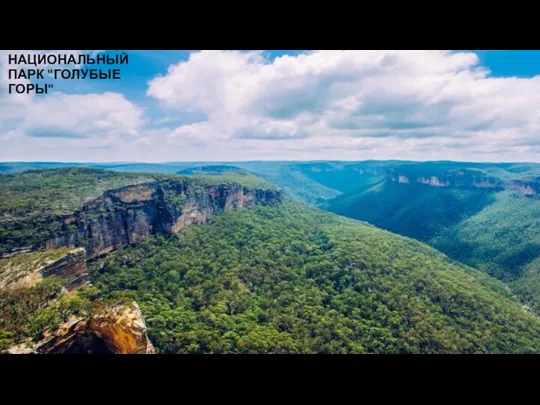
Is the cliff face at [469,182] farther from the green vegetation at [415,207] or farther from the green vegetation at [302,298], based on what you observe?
the green vegetation at [302,298]

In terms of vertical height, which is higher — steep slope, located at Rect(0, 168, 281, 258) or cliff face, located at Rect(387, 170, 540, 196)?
cliff face, located at Rect(387, 170, 540, 196)

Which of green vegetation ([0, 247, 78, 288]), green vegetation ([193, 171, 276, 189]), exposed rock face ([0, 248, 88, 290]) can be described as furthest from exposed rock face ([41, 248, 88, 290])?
green vegetation ([193, 171, 276, 189])

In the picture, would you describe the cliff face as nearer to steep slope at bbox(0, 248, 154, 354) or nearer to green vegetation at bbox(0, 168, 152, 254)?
green vegetation at bbox(0, 168, 152, 254)

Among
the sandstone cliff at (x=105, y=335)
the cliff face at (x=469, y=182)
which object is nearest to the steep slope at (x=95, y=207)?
the sandstone cliff at (x=105, y=335)

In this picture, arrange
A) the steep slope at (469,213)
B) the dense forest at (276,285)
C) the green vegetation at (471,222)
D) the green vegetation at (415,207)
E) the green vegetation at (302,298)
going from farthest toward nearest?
the green vegetation at (415,207) < the steep slope at (469,213) < the green vegetation at (471,222) < the green vegetation at (302,298) < the dense forest at (276,285)
